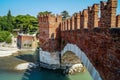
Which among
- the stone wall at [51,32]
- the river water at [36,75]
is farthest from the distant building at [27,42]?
the river water at [36,75]

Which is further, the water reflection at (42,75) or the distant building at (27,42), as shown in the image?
the distant building at (27,42)

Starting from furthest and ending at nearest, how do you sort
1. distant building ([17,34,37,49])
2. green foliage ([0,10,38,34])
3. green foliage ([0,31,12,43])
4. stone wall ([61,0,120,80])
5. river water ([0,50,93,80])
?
green foliage ([0,10,38,34]) < green foliage ([0,31,12,43]) < distant building ([17,34,37,49]) < river water ([0,50,93,80]) < stone wall ([61,0,120,80])

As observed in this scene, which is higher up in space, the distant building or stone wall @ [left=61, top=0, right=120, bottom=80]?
stone wall @ [left=61, top=0, right=120, bottom=80]

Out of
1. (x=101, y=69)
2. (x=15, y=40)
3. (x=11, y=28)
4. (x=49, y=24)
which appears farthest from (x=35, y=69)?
(x=11, y=28)

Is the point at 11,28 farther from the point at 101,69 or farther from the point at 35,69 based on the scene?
the point at 101,69

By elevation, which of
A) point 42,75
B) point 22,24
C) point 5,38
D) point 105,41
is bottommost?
point 42,75

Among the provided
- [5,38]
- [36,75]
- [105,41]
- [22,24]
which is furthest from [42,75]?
[22,24]

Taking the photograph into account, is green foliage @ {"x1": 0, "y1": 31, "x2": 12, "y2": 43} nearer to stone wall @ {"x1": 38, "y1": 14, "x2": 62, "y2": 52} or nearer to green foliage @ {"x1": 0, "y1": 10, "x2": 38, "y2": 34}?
green foliage @ {"x1": 0, "y1": 10, "x2": 38, "y2": 34}

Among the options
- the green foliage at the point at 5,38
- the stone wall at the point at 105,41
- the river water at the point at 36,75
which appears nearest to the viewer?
the stone wall at the point at 105,41

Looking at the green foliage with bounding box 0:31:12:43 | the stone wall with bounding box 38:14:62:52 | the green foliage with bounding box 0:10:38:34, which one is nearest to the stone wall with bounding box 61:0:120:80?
the stone wall with bounding box 38:14:62:52

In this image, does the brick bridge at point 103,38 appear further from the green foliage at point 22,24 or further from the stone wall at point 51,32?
the green foliage at point 22,24

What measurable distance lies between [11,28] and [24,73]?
37712 millimetres

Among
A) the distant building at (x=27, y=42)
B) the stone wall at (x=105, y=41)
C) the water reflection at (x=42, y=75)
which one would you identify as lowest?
the water reflection at (x=42, y=75)

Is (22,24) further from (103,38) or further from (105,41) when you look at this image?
(105,41)
